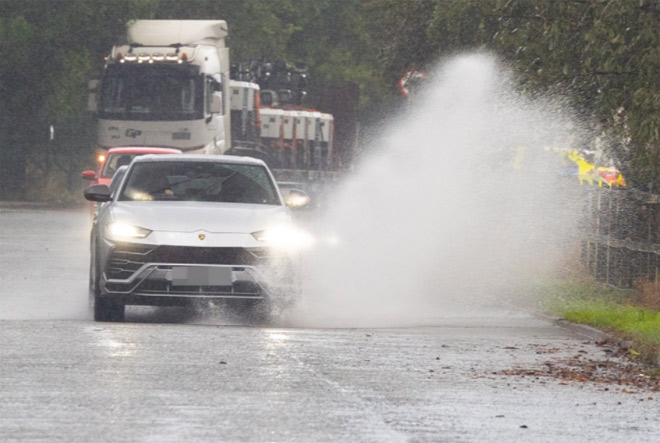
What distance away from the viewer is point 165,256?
14.7 meters

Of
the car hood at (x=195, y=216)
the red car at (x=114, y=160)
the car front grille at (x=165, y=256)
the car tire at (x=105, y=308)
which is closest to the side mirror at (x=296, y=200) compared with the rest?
the car hood at (x=195, y=216)

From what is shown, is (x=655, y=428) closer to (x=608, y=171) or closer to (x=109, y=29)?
(x=608, y=171)

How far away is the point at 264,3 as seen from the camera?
201 feet

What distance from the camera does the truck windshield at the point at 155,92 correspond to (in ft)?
124

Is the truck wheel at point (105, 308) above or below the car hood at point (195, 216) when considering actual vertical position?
below

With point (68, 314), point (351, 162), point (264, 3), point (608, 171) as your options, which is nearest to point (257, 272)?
point (68, 314)

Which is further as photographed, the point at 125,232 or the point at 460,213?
the point at 460,213

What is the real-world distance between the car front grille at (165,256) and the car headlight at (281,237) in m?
0.22

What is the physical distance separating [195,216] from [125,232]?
621 mm

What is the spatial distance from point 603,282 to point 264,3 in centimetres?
4216

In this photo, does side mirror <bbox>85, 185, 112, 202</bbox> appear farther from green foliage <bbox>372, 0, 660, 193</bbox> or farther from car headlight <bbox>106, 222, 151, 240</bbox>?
green foliage <bbox>372, 0, 660, 193</bbox>

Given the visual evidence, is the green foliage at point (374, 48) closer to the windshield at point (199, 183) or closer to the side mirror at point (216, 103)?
the windshield at point (199, 183)

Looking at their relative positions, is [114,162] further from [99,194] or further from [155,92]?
[99,194]

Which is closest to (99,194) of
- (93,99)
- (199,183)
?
(199,183)
